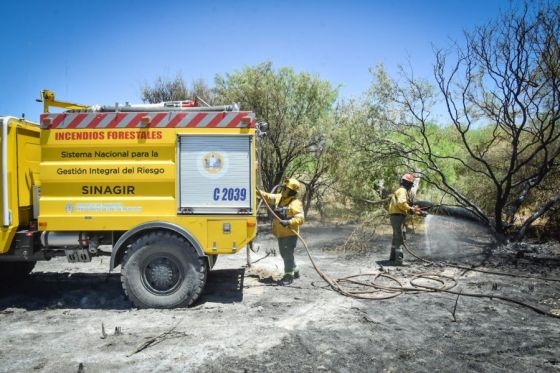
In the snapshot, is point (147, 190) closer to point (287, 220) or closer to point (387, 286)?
point (287, 220)

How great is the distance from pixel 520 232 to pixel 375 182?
12.0ft

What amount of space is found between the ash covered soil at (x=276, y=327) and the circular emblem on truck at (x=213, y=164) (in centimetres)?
173

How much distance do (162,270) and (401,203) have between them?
15.0 feet

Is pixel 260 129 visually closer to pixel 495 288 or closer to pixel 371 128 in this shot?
pixel 495 288

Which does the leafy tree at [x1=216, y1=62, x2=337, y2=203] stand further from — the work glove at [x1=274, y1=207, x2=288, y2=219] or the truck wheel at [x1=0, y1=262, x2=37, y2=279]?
the truck wheel at [x1=0, y1=262, x2=37, y2=279]

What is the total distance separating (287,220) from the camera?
21.1 ft

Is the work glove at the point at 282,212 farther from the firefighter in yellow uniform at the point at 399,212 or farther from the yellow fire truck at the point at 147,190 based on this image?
the firefighter in yellow uniform at the point at 399,212

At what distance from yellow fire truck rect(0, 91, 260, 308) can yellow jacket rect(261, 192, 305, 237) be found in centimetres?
119

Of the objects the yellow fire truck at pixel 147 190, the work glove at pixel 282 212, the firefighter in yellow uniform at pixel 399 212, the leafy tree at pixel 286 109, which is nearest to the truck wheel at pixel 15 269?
the yellow fire truck at pixel 147 190

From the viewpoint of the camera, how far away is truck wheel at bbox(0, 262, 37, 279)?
21.0 feet

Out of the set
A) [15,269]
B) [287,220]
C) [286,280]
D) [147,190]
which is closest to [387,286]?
[286,280]

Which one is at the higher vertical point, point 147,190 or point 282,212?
point 147,190

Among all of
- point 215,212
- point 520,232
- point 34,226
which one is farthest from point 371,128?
point 34,226

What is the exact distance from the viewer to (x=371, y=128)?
10445mm
